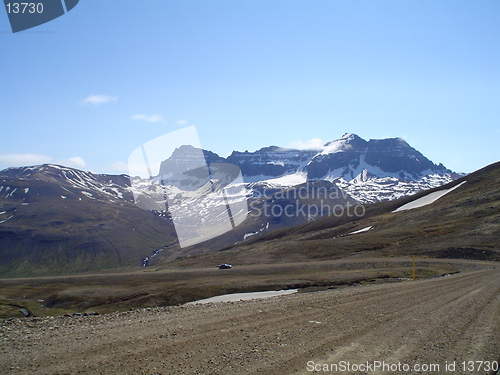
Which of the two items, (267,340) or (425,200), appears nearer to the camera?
(267,340)

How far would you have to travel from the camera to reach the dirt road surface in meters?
9.91

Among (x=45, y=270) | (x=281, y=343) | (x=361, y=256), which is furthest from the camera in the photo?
(x=45, y=270)

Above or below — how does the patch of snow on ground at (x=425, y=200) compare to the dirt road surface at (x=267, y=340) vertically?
below

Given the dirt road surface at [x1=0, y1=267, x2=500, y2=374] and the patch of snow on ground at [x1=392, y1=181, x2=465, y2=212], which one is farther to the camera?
the patch of snow on ground at [x1=392, y1=181, x2=465, y2=212]

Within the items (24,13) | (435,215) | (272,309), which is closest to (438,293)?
(272,309)

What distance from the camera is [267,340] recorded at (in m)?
12.2

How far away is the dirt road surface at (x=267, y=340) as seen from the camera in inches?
390

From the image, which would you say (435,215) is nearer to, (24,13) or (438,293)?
(438,293)

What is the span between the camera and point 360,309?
1714 cm

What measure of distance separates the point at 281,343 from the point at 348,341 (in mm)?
2099

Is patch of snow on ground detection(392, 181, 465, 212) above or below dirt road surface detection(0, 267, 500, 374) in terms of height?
below

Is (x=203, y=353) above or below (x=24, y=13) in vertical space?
below

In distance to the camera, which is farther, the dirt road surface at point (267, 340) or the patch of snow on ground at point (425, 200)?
the patch of snow on ground at point (425, 200)

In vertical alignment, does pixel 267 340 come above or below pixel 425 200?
above
